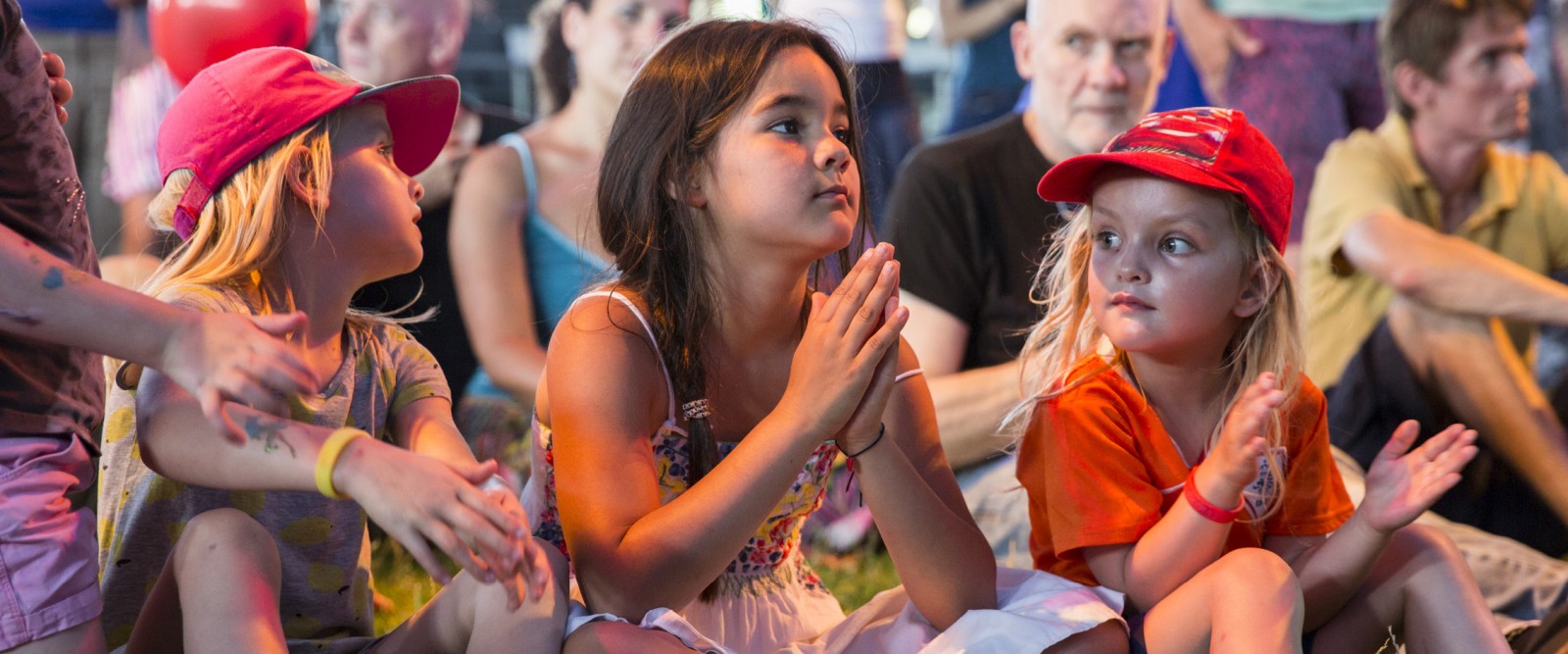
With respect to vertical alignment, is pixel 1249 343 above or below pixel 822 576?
above

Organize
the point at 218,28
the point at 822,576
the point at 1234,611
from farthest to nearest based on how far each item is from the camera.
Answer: the point at 822,576
the point at 218,28
the point at 1234,611

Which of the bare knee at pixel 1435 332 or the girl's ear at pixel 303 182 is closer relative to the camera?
the girl's ear at pixel 303 182

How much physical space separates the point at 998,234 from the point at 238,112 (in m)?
1.87

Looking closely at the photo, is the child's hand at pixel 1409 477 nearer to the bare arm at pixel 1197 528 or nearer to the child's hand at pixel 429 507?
the bare arm at pixel 1197 528

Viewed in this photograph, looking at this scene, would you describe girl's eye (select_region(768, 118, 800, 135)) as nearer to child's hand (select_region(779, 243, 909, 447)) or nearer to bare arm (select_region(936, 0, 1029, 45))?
child's hand (select_region(779, 243, 909, 447))

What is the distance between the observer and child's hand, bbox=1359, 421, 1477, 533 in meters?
1.58

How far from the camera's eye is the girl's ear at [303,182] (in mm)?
1560

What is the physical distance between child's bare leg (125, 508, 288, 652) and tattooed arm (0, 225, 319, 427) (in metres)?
0.16

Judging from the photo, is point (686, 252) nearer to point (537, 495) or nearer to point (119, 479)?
point (537, 495)

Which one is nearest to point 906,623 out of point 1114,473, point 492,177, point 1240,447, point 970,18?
point 1114,473

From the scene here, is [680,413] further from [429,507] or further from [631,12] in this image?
[631,12]

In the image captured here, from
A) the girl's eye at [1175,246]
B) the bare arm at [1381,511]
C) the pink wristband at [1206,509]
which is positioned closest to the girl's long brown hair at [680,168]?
the girl's eye at [1175,246]

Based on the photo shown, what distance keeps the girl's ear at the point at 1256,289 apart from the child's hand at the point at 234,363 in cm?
118

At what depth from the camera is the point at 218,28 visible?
2.35 metres
